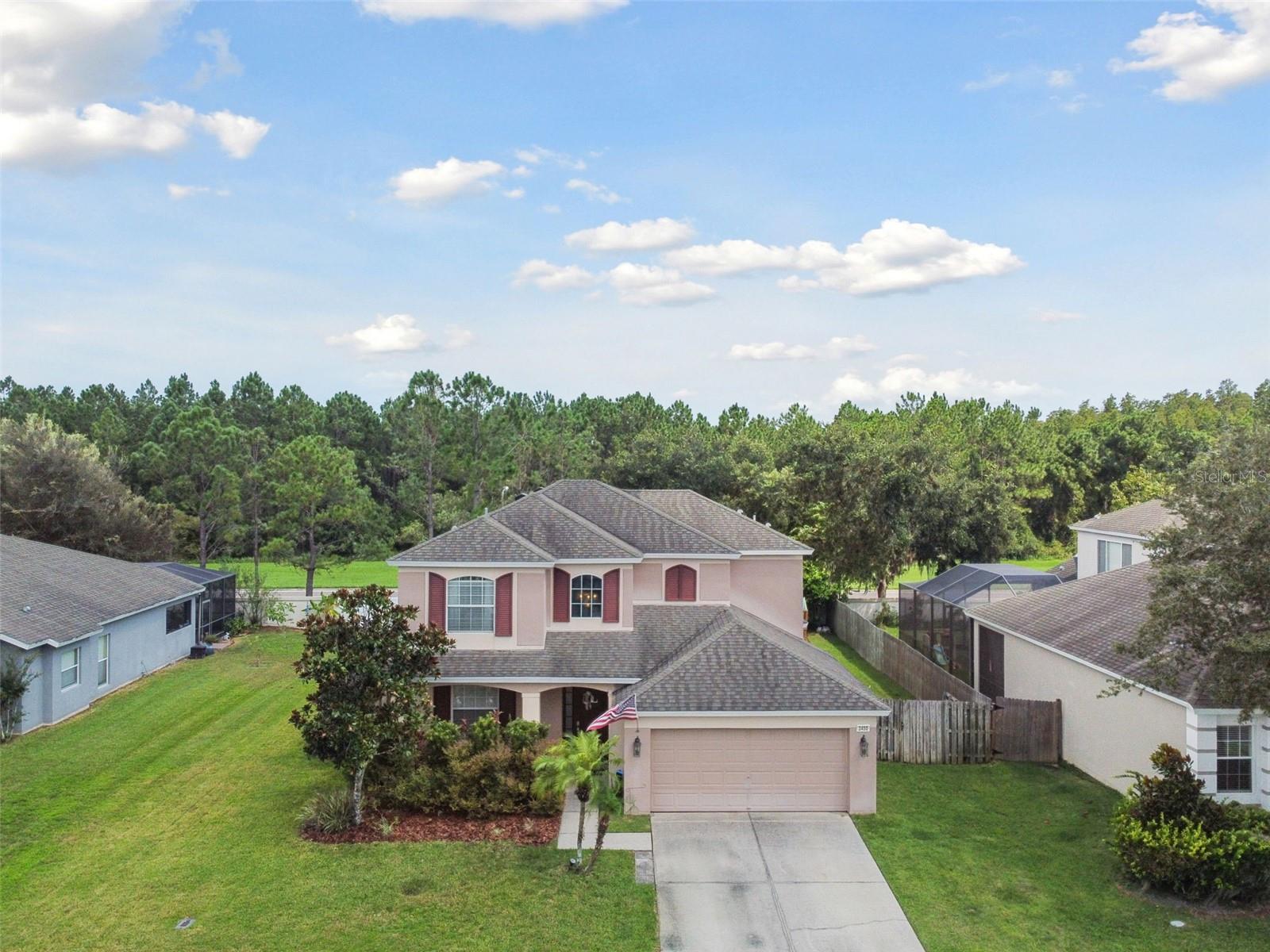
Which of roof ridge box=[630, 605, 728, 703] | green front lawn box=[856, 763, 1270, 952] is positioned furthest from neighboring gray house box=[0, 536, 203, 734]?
green front lawn box=[856, 763, 1270, 952]

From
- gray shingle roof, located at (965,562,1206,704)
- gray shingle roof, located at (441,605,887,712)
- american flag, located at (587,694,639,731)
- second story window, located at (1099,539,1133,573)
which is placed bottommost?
american flag, located at (587,694,639,731)

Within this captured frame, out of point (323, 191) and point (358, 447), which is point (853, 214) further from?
point (358, 447)

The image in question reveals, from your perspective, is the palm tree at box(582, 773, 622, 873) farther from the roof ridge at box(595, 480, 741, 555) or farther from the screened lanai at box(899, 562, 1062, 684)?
the screened lanai at box(899, 562, 1062, 684)

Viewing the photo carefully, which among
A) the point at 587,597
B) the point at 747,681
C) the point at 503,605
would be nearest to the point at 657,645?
the point at 587,597

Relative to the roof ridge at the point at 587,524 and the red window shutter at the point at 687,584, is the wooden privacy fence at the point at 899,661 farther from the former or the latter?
the roof ridge at the point at 587,524

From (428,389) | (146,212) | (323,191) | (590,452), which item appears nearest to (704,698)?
(323,191)

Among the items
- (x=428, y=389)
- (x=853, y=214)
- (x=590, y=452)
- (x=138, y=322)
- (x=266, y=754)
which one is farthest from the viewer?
(x=590, y=452)
